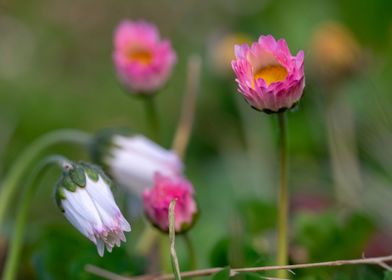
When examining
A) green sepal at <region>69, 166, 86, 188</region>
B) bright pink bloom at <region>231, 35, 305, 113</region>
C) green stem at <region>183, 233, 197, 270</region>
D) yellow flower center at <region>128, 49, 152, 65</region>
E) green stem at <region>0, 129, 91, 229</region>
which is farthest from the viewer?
yellow flower center at <region>128, 49, 152, 65</region>

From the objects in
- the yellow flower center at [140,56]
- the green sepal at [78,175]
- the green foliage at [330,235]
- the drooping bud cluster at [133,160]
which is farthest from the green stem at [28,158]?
the green foliage at [330,235]

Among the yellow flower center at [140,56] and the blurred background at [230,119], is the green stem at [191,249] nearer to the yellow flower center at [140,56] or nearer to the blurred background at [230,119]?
the blurred background at [230,119]

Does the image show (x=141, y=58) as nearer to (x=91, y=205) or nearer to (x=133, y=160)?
(x=133, y=160)

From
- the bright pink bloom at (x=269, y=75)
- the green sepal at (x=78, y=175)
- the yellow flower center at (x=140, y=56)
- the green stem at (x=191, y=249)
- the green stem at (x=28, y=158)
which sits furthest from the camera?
the yellow flower center at (x=140, y=56)

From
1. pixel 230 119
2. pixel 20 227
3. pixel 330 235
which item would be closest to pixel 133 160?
pixel 20 227

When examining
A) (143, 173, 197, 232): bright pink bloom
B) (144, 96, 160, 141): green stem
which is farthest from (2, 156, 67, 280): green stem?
(144, 96, 160, 141): green stem

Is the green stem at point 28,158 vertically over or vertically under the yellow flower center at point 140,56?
under

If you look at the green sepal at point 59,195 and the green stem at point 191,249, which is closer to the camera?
the green sepal at point 59,195

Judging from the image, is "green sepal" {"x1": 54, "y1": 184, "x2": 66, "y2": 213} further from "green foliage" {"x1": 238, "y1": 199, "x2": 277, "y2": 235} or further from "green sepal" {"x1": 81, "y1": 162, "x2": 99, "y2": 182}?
"green foliage" {"x1": 238, "y1": 199, "x2": 277, "y2": 235}
